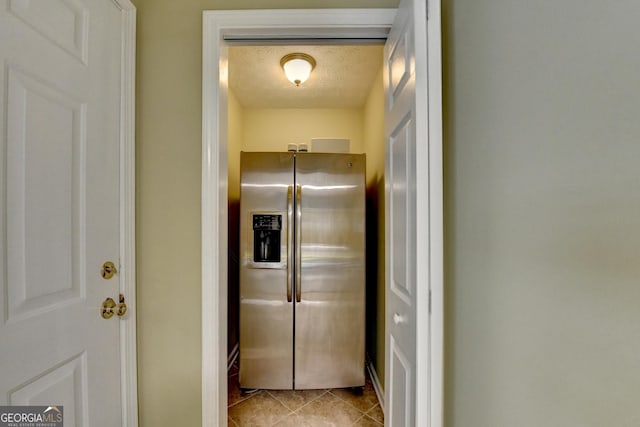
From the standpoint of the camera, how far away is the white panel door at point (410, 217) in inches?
32.3

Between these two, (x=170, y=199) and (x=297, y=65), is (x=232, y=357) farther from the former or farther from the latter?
(x=297, y=65)

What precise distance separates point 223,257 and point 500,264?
1.08m

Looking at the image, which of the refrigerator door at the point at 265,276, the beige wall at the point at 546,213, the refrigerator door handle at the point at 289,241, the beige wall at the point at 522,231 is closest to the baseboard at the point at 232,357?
the refrigerator door at the point at 265,276

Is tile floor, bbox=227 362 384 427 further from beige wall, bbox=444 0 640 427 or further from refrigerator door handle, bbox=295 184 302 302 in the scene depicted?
beige wall, bbox=444 0 640 427

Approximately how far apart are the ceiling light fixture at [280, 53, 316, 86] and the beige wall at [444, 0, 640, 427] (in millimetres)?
1442

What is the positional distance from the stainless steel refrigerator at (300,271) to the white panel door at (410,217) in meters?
0.94

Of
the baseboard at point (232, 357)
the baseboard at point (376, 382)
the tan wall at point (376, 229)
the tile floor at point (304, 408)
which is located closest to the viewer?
the tile floor at point (304, 408)

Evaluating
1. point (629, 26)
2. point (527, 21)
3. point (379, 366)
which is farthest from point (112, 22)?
point (379, 366)

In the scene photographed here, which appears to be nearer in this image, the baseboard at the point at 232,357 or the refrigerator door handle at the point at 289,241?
the refrigerator door handle at the point at 289,241

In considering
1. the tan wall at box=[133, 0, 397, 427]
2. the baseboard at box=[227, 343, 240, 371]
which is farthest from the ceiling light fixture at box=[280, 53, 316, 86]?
the baseboard at box=[227, 343, 240, 371]

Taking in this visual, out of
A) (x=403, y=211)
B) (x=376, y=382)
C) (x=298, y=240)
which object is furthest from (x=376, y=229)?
(x=403, y=211)

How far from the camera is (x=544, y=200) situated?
0.55 metres

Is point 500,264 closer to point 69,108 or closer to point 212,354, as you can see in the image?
point 212,354

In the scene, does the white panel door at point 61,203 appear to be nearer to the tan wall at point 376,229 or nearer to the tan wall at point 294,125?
the tan wall at point 376,229
